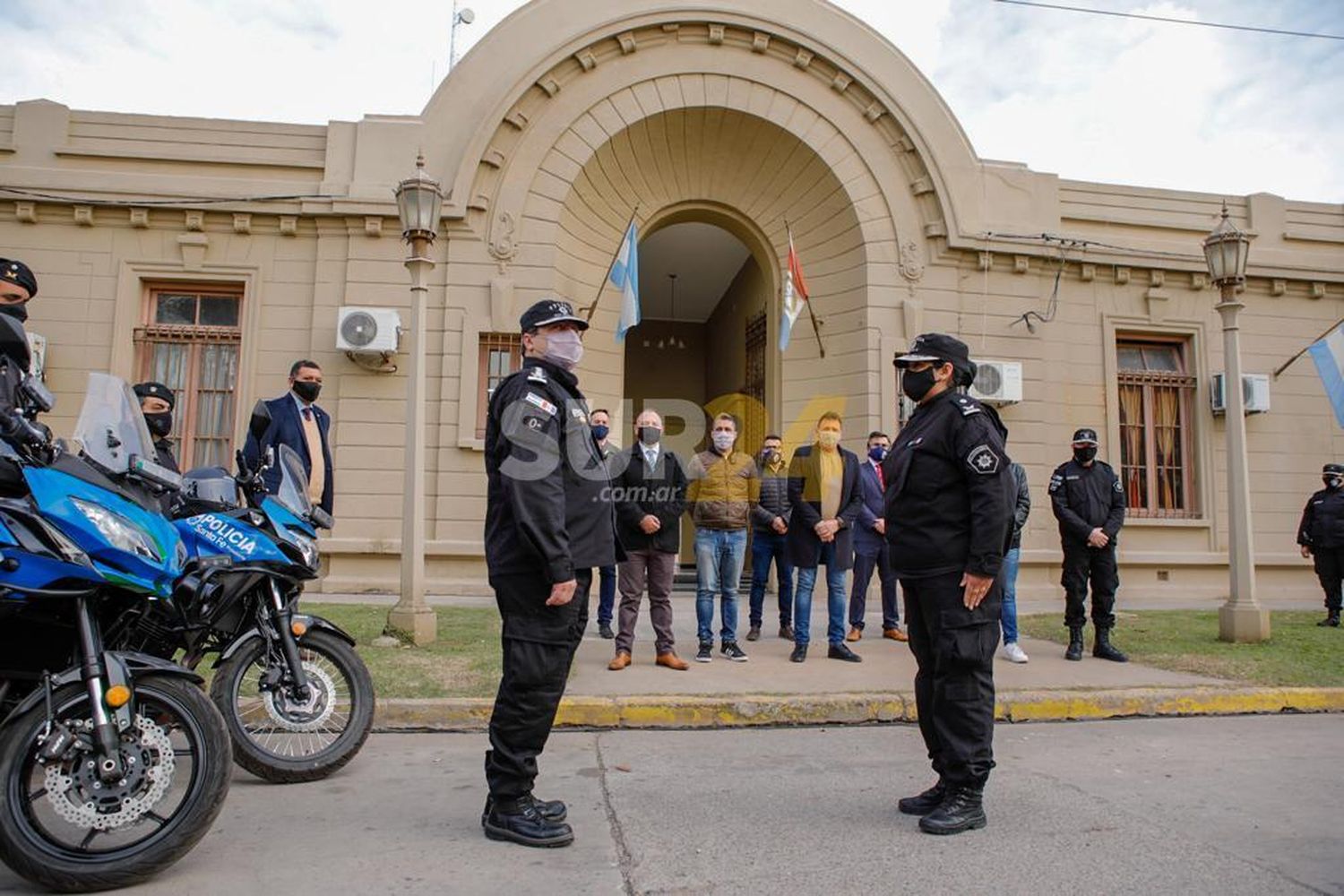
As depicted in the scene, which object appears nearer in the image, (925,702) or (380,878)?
(380,878)

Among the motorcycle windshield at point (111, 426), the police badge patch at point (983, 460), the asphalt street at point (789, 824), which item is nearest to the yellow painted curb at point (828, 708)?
the asphalt street at point (789, 824)

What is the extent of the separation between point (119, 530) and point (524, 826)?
177 centimetres

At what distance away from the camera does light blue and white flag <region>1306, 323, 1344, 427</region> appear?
10102mm

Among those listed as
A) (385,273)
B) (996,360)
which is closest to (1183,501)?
(996,360)

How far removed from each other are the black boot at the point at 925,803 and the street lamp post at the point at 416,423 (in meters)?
4.47

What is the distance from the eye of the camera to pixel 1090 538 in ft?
23.7

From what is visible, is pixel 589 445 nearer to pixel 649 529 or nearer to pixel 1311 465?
pixel 649 529

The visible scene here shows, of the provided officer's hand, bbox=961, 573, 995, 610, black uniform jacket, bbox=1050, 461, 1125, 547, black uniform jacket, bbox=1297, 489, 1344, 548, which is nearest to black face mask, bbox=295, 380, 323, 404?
officer's hand, bbox=961, 573, 995, 610

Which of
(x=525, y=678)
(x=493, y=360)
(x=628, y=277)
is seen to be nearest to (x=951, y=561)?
(x=525, y=678)

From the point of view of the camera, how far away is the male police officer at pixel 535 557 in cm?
325

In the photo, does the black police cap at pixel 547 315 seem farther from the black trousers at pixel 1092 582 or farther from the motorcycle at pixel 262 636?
the black trousers at pixel 1092 582

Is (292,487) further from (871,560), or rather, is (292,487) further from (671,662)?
(871,560)

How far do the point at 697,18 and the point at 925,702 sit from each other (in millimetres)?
10133

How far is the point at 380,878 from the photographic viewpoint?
2891 mm
